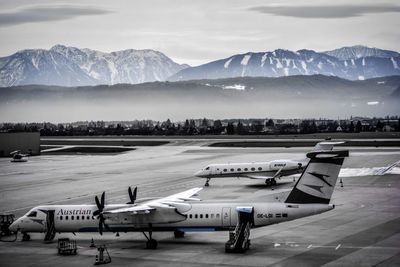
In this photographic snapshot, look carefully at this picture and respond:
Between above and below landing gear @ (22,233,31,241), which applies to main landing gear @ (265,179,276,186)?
above

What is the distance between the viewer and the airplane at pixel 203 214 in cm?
3869

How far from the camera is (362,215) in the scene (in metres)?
50.0

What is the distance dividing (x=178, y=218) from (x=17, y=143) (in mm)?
96379

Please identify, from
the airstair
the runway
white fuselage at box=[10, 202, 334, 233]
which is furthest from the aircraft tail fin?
the airstair

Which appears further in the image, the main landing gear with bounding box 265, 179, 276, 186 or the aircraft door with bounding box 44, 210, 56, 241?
the main landing gear with bounding box 265, 179, 276, 186

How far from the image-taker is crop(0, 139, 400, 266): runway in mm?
37188

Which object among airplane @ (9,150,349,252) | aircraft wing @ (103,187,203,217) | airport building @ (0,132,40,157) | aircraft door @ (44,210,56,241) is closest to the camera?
airplane @ (9,150,349,252)

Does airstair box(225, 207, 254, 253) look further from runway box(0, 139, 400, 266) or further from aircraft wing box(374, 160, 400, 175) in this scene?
aircraft wing box(374, 160, 400, 175)

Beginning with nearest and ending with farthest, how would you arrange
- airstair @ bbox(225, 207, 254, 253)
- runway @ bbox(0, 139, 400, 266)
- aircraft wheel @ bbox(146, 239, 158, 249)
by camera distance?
1. runway @ bbox(0, 139, 400, 266)
2. airstair @ bbox(225, 207, 254, 253)
3. aircraft wheel @ bbox(146, 239, 158, 249)

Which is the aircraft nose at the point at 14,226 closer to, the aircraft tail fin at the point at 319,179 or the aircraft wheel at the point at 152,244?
the aircraft wheel at the point at 152,244

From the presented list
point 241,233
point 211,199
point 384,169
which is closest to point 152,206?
point 241,233

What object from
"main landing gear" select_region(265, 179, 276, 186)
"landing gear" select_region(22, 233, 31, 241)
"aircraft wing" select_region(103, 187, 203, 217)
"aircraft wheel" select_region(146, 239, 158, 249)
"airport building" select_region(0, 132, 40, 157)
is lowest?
"landing gear" select_region(22, 233, 31, 241)

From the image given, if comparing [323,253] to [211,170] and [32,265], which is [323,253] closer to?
[32,265]

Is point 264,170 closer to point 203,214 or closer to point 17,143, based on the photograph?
point 203,214
